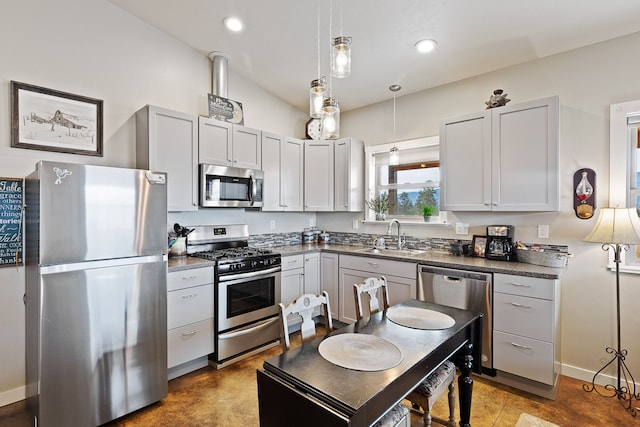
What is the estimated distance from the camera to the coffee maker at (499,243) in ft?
9.43

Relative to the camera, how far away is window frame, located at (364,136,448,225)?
3568 millimetres

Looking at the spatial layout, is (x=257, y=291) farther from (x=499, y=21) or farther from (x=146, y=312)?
(x=499, y=21)

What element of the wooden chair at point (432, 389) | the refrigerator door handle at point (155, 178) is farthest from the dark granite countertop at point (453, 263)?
the wooden chair at point (432, 389)

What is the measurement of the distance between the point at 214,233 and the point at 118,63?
1794mm

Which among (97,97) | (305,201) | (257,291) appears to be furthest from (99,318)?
(305,201)

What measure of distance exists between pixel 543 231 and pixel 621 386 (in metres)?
1.30

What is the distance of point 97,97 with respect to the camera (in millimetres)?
2734

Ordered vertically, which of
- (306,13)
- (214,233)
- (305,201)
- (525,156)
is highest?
(306,13)

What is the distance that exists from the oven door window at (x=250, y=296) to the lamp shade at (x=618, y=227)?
2.72 meters

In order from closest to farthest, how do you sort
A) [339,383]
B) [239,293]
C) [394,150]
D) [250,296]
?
[339,383] < [239,293] < [250,296] < [394,150]

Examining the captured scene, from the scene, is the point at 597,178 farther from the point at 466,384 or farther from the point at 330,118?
the point at 330,118

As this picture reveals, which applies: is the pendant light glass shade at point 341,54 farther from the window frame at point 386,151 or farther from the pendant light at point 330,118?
the window frame at point 386,151

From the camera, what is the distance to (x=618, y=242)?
86.0 inches

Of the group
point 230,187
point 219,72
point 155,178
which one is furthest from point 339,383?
point 219,72
